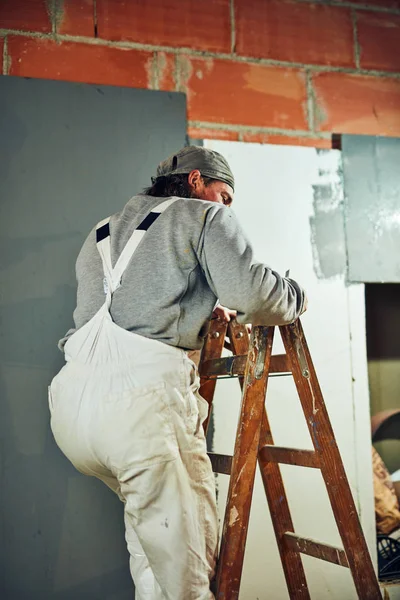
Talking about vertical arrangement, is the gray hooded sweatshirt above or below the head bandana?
below

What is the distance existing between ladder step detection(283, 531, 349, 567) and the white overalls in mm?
321

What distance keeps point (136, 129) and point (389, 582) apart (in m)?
2.06

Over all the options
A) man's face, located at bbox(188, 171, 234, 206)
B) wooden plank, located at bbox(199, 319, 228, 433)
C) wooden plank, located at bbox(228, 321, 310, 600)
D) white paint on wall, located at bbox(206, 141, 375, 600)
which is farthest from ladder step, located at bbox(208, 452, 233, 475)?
man's face, located at bbox(188, 171, 234, 206)

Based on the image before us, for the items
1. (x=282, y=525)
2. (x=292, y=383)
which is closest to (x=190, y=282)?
(x=282, y=525)

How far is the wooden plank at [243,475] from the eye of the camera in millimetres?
1572

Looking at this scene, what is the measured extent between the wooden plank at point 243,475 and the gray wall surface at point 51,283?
0.80 metres

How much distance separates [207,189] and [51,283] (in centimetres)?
76

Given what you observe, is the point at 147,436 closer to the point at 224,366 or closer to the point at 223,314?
the point at 224,366

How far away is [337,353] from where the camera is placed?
2568 mm

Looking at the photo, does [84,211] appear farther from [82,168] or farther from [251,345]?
[251,345]

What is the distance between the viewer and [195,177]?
1.86 metres

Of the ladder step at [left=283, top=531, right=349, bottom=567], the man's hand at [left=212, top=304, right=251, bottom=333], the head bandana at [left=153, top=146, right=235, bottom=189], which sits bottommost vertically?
the ladder step at [left=283, top=531, right=349, bottom=567]

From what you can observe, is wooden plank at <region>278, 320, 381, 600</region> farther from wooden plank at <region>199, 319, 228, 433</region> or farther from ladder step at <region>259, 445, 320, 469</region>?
wooden plank at <region>199, 319, 228, 433</region>

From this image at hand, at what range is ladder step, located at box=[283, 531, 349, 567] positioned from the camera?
1664 millimetres
